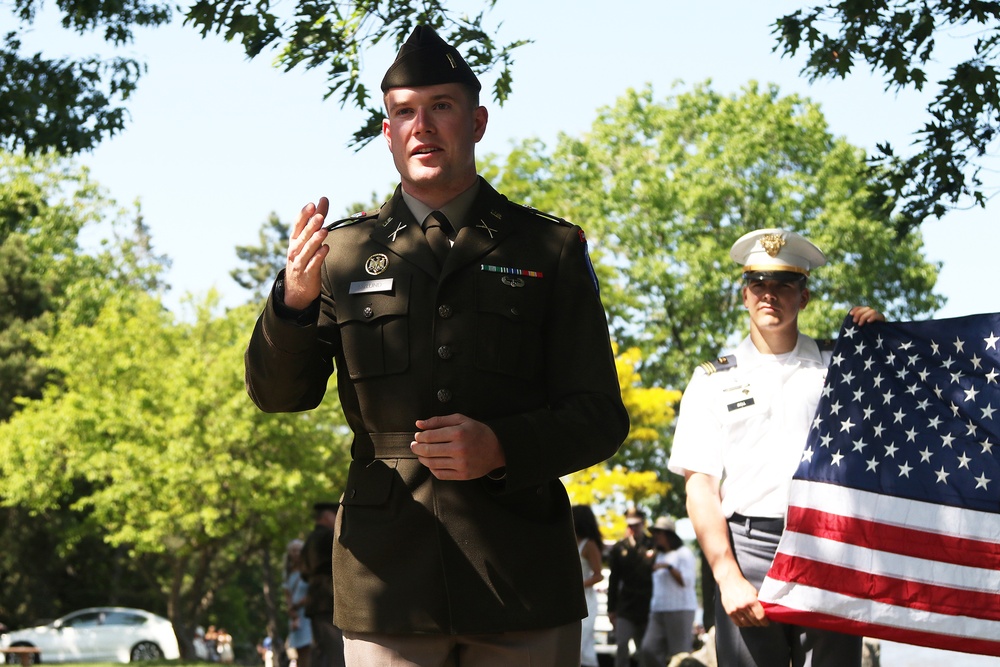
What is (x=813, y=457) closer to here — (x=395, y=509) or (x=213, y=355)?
(x=395, y=509)

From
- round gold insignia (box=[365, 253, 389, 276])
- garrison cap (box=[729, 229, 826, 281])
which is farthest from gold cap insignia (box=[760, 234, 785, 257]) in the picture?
round gold insignia (box=[365, 253, 389, 276])

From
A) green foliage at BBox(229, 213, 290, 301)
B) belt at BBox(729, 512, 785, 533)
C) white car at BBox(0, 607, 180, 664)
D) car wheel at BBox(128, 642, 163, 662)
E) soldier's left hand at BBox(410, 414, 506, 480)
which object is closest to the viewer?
soldier's left hand at BBox(410, 414, 506, 480)

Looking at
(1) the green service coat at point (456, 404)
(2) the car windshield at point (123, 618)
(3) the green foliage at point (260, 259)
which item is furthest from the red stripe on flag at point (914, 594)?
(3) the green foliage at point (260, 259)

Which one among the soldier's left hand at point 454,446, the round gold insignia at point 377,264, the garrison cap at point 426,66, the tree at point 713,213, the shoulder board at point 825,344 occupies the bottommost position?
the soldier's left hand at point 454,446

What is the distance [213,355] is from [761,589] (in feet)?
122

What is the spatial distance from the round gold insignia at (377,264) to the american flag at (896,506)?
2583mm

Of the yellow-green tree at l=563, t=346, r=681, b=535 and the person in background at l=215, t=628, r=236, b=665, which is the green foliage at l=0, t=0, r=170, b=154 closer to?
the yellow-green tree at l=563, t=346, r=681, b=535

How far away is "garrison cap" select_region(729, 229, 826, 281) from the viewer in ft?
18.9

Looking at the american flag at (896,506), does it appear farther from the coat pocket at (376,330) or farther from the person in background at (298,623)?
the person in background at (298,623)

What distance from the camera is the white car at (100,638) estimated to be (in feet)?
124

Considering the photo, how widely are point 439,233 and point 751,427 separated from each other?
251 centimetres

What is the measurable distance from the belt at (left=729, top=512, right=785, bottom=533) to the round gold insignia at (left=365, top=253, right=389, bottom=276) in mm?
2551

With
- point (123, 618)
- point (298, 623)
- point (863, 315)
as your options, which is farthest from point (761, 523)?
point (123, 618)

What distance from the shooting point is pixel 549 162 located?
4125 cm
